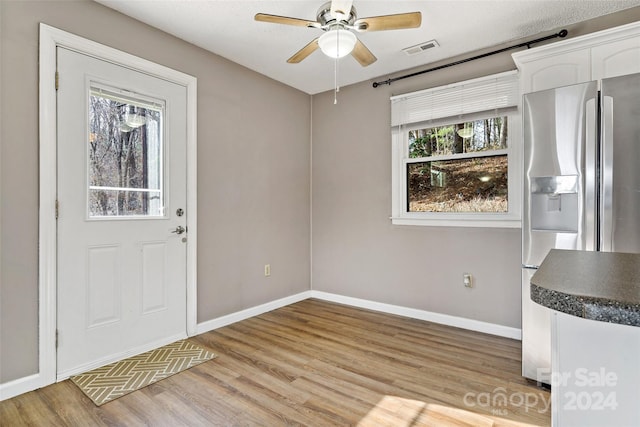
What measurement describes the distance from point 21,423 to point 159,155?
6.16 feet

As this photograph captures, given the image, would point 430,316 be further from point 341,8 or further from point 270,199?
point 341,8

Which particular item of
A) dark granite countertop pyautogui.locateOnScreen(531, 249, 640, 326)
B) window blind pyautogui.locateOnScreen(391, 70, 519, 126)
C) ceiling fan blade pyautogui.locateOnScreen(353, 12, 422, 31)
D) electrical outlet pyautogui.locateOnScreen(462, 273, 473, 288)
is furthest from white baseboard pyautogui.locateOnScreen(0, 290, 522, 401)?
ceiling fan blade pyautogui.locateOnScreen(353, 12, 422, 31)

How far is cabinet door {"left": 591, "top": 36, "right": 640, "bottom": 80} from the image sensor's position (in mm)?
2068

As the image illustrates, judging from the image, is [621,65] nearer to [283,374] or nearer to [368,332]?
[368,332]

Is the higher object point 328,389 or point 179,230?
point 179,230

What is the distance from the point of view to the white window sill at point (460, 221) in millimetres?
2988

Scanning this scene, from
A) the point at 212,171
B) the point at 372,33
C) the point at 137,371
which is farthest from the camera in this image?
the point at 212,171

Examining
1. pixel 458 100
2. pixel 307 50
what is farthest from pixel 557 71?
pixel 307 50

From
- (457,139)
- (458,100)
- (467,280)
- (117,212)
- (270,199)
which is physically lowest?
(467,280)

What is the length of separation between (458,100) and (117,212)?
3089 mm

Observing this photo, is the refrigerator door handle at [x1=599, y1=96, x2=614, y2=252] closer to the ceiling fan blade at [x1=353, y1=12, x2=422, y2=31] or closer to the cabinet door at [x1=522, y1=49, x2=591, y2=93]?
the cabinet door at [x1=522, y1=49, x2=591, y2=93]

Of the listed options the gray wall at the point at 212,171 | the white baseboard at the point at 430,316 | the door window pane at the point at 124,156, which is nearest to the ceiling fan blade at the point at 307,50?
the gray wall at the point at 212,171

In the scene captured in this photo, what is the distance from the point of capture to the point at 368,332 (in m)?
3.11

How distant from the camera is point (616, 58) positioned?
6.91ft
